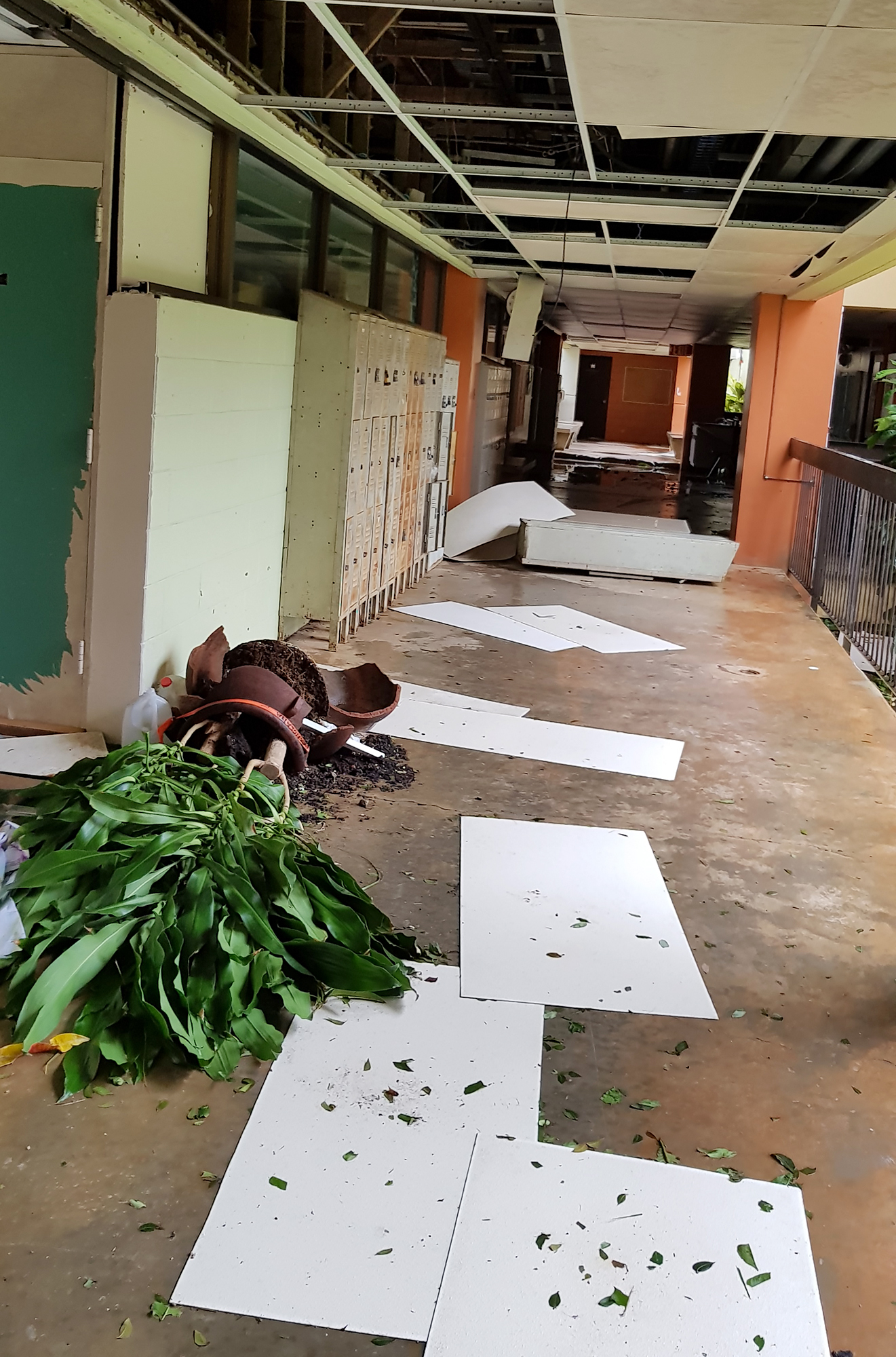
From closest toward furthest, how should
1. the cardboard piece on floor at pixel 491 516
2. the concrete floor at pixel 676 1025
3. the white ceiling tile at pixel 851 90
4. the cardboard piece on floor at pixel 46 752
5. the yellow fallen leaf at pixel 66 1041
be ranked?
the concrete floor at pixel 676 1025, the yellow fallen leaf at pixel 66 1041, the white ceiling tile at pixel 851 90, the cardboard piece on floor at pixel 46 752, the cardboard piece on floor at pixel 491 516

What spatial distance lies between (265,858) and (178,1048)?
0.58 m

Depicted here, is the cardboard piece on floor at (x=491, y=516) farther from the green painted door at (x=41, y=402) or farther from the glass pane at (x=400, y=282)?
the green painted door at (x=41, y=402)

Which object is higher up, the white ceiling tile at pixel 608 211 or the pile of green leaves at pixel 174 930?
the white ceiling tile at pixel 608 211

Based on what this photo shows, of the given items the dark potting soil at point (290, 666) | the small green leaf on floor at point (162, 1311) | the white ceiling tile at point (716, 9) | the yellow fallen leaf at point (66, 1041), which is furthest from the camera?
the dark potting soil at point (290, 666)

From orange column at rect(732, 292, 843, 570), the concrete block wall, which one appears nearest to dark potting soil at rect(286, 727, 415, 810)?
the concrete block wall

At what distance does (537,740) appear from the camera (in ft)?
17.5

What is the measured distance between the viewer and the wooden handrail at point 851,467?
6.52 m

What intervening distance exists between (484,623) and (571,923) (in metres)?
4.31

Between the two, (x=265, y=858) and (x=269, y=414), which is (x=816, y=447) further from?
(x=265, y=858)

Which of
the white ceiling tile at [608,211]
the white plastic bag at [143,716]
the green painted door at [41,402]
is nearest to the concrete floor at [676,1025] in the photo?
the white plastic bag at [143,716]

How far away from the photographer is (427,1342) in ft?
6.49

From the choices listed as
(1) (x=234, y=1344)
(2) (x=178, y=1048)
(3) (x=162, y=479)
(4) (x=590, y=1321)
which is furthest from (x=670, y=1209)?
(3) (x=162, y=479)

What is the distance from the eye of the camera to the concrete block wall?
4227 millimetres

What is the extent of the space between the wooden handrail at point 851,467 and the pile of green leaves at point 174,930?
14.6 ft
